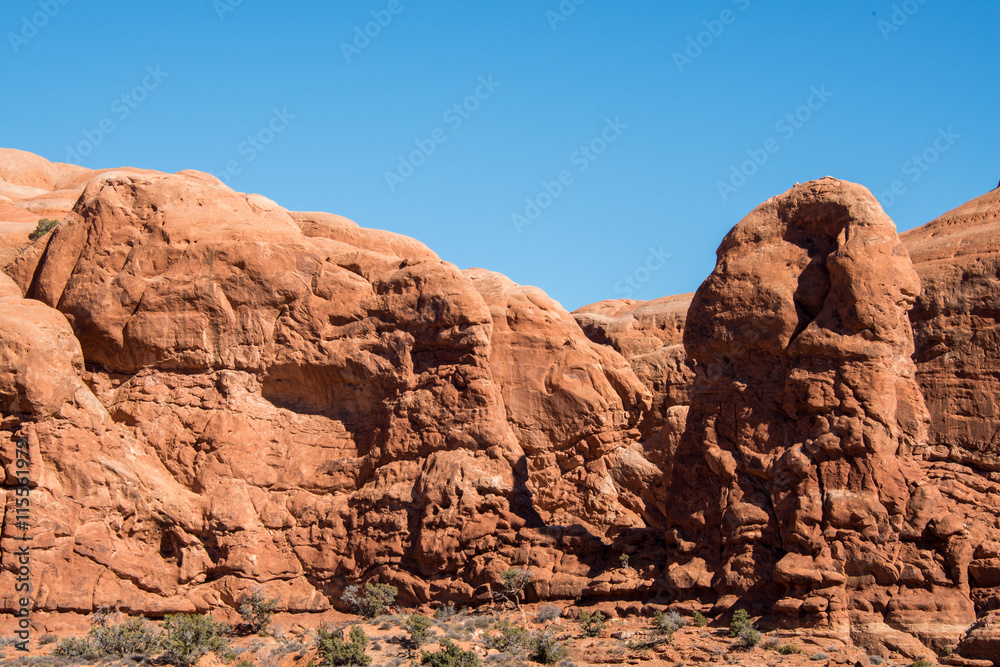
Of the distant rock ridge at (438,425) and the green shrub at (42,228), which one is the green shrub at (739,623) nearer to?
the distant rock ridge at (438,425)

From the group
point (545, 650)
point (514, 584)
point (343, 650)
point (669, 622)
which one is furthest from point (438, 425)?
point (669, 622)

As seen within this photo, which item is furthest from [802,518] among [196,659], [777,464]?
[196,659]

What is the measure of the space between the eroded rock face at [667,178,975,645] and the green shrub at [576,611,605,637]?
59.4 inches

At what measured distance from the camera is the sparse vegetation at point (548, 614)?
1936 cm

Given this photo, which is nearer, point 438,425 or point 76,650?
point 76,650

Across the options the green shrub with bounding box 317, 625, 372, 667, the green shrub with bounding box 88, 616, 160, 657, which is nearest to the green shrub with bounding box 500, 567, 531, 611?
the green shrub with bounding box 317, 625, 372, 667

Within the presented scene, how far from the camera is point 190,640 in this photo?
58.7 feet

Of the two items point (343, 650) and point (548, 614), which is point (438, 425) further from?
point (343, 650)

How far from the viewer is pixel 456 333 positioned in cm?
2205

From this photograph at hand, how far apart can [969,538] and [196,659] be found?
12642mm

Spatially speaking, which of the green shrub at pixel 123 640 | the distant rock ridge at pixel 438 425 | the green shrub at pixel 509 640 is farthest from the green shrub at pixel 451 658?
the green shrub at pixel 123 640

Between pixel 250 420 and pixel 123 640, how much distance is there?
17.7ft

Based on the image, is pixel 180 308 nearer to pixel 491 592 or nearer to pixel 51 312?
pixel 51 312

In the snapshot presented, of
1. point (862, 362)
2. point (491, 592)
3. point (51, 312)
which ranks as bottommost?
point (491, 592)
